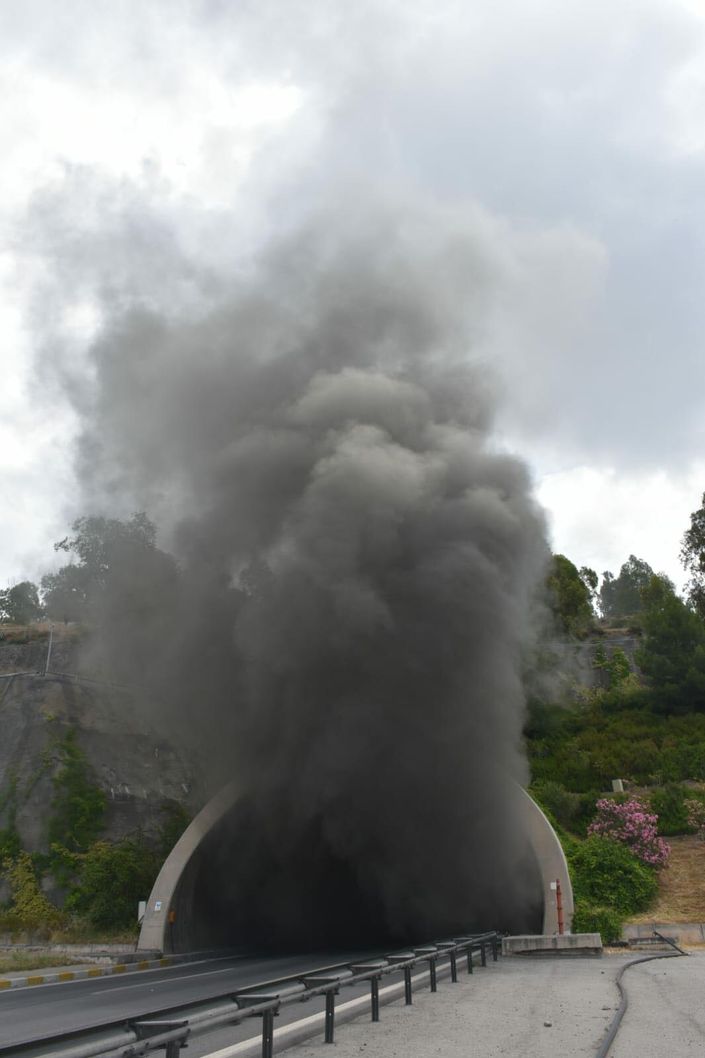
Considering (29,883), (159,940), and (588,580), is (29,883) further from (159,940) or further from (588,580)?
(588,580)

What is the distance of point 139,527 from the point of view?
22562 millimetres

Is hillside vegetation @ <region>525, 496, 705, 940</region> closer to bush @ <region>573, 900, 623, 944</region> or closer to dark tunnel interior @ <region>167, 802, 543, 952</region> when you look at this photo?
bush @ <region>573, 900, 623, 944</region>

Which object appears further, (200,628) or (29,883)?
(29,883)

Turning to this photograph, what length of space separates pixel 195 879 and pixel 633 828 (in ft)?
34.4

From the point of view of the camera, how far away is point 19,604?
6309cm

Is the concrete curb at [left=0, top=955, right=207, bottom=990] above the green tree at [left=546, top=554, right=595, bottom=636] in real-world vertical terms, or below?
below

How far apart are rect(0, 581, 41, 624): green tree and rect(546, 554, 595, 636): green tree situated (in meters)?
38.0

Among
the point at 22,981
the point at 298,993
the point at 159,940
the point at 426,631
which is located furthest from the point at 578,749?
the point at 298,993

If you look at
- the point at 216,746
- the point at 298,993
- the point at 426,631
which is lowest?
the point at 298,993

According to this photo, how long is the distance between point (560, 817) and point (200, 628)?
1074 centimetres

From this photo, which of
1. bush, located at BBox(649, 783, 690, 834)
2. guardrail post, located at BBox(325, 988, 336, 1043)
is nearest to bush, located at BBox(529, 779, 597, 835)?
bush, located at BBox(649, 783, 690, 834)

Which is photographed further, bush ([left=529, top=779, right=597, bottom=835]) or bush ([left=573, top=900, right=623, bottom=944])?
bush ([left=529, top=779, right=597, bottom=835])

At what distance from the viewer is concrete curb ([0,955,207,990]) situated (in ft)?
44.9

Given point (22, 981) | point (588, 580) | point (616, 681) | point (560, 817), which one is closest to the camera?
point (22, 981)
